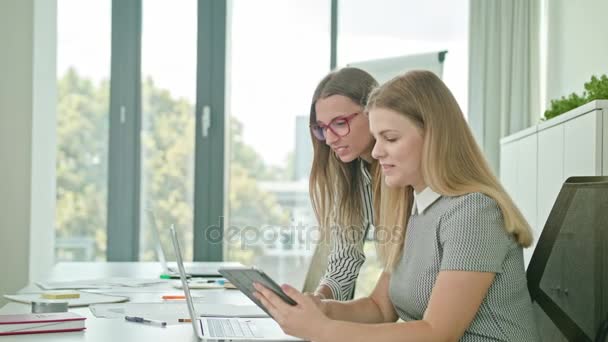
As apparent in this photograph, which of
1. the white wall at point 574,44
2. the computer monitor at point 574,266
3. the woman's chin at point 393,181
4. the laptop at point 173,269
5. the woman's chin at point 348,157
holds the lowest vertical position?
the laptop at point 173,269

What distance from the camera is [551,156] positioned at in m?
3.24

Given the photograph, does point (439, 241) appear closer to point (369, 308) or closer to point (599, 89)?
point (369, 308)

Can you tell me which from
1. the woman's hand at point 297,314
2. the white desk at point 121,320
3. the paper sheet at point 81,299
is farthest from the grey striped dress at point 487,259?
the paper sheet at point 81,299

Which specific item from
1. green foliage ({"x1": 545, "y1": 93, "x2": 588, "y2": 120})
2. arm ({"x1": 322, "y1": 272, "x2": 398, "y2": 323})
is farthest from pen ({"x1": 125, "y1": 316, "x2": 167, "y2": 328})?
green foliage ({"x1": 545, "y1": 93, "x2": 588, "y2": 120})

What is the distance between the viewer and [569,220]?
1.42 metres

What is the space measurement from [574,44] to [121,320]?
3.25 metres

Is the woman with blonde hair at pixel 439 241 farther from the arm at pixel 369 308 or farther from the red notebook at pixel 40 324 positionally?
the red notebook at pixel 40 324

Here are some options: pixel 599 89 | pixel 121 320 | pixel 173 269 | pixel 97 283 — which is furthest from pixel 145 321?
pixel 599 89

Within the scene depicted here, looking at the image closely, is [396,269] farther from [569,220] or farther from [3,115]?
[3,115]

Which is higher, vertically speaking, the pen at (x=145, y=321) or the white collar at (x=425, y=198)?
the white collar at (x=425, y=198)

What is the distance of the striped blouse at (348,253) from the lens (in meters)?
2.47

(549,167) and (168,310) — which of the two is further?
(549,167)

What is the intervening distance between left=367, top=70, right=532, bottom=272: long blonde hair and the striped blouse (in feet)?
2.44

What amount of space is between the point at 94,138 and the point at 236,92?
94 cm
